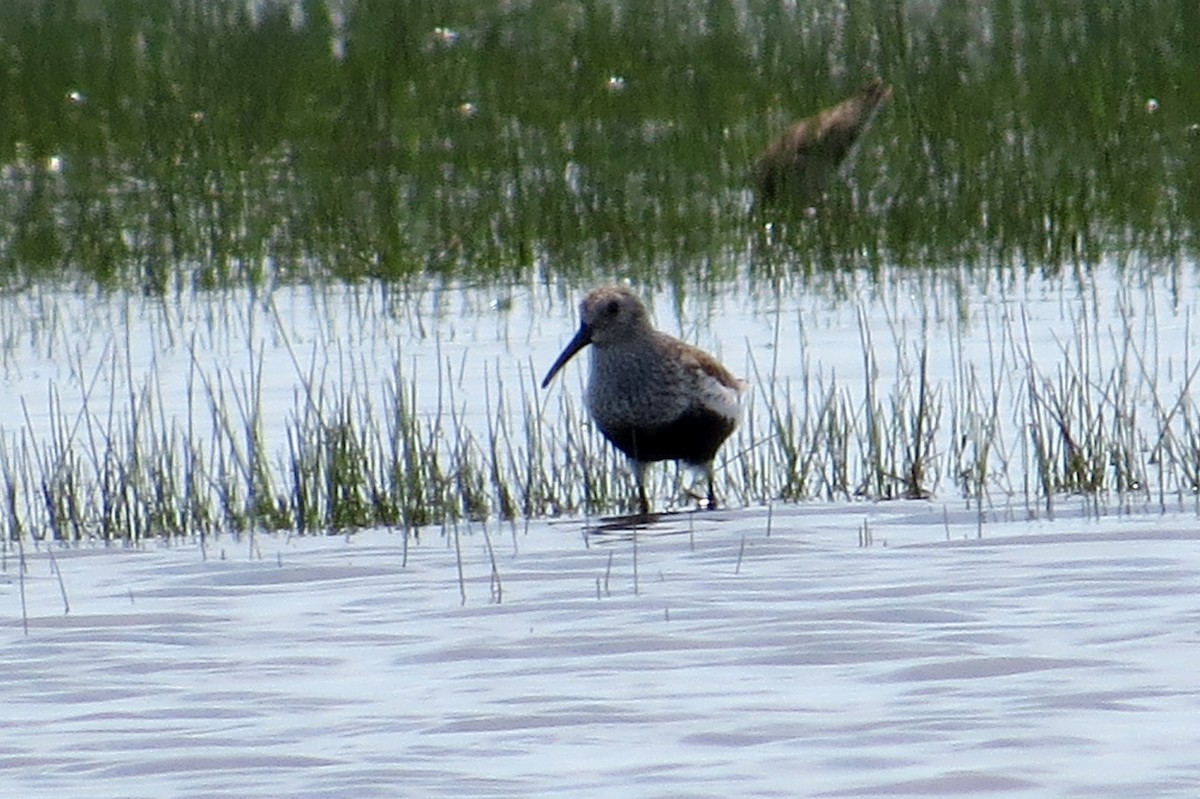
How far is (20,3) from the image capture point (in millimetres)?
22609

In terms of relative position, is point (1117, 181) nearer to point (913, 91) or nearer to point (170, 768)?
point (913, 91)

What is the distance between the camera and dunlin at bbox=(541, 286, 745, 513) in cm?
849

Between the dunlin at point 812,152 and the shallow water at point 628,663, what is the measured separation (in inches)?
252

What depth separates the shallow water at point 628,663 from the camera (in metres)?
4.94

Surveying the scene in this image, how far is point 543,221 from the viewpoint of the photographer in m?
13.4

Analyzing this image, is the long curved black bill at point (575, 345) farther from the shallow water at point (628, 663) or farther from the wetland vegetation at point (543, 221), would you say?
the shallow water at point (628, 663)

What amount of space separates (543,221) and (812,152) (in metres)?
1.75

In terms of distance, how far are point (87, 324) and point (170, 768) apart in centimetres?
744

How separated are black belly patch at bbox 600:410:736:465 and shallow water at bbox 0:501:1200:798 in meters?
0.83

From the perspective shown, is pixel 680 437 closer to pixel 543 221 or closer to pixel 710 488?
pixel 710 488

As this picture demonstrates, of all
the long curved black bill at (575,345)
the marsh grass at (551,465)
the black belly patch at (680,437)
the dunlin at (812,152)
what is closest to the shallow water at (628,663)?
the marsh grass at (551,465)

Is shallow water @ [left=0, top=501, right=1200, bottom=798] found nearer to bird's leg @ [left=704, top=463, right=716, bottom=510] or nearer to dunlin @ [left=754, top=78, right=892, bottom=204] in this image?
bird's leg @ [left=704, top=463, right=716, bottom=510]

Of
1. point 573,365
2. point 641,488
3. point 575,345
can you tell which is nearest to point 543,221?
point 573,365

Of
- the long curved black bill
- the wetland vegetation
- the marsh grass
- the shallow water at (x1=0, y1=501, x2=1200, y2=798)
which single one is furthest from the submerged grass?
the shallow water at (x1=0, y1=501, x2=1200, y2=798)
